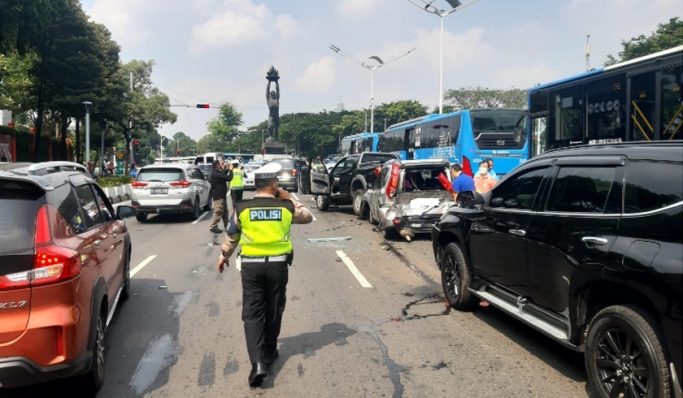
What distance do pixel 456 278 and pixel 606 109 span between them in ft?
20.1

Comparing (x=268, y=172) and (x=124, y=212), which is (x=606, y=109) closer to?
(x=268, y=172)

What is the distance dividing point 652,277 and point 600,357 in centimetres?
84

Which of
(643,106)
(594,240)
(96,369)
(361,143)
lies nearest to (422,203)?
(643,106)

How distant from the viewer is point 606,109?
35.8 ft

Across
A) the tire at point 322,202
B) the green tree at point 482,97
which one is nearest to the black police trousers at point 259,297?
the tire at point 322,202

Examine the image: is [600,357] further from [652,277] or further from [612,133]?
[612,133]

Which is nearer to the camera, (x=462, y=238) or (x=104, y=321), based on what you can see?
(x=104, y=321)

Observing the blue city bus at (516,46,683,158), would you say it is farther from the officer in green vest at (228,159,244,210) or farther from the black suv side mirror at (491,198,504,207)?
the officer in green vest at (228,159,244,210)

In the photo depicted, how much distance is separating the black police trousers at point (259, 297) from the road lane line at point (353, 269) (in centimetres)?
362

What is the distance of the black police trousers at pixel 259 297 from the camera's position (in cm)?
460

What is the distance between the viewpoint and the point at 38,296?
11.9 ft

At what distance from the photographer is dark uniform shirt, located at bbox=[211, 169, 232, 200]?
13.7 m

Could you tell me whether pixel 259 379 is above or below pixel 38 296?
below

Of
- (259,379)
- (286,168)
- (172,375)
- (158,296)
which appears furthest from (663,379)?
(286,168)
